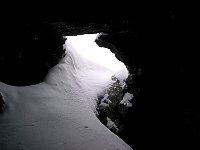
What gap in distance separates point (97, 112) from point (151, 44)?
4964mm

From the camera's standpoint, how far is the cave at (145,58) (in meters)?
5.68

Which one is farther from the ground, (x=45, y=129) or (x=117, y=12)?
(x=117, y=12)

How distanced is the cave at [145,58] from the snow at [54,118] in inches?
38.2

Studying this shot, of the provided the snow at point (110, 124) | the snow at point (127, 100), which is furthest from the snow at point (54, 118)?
the snow at point (127, 100)

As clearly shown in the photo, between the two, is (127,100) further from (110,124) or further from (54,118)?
(54,118)

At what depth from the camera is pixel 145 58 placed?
7770 mm

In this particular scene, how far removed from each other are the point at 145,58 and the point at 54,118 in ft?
13.3

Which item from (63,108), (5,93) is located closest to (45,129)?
(63,108)

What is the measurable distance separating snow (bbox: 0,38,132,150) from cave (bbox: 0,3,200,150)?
38.2 inches

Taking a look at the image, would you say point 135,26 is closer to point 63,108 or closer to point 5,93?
point 63,108

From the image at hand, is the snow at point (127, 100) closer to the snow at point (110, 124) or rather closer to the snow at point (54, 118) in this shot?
the snow at point (110, 124)

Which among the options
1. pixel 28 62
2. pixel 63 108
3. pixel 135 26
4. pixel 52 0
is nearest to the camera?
pixel 52 0

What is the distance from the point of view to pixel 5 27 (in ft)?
22.8

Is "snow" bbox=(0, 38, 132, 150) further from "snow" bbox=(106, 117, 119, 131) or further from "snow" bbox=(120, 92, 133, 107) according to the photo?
"snow" bbox=(120, 92, 133, 107)
